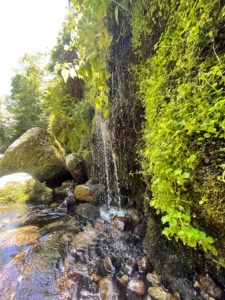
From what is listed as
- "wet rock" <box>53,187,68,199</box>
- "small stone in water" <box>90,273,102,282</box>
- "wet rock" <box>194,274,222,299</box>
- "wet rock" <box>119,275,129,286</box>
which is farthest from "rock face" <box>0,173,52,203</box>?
"wet rock" <box>194,274,222,299</box>

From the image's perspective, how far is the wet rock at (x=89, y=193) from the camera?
4.03m

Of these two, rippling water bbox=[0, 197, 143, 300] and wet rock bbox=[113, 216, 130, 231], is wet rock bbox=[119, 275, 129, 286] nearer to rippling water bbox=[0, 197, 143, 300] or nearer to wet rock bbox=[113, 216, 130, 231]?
rippling water bbox=[0, 197, 143, 300]

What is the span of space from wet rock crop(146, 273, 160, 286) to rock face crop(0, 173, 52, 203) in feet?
12.0

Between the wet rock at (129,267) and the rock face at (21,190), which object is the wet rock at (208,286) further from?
the rock face at (21,190)

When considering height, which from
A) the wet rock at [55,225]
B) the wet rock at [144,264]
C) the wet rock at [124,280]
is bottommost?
the wet rock at [124,280]

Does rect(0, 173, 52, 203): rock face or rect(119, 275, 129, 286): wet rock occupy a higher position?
rect(0, 173, 52, 203): rock face

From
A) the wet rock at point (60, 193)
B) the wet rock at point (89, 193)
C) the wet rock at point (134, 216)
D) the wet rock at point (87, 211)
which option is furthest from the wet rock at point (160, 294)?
the wet rock at point (60, 193)

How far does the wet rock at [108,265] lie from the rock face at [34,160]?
439 cm

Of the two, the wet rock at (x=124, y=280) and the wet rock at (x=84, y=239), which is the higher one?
the wet rock at (x=84, y=239)

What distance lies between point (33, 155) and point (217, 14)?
613 cm

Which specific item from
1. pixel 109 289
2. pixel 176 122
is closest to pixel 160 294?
pixel 109 289

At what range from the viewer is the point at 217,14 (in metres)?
1.29

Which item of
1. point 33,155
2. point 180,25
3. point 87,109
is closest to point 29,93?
point 33,155

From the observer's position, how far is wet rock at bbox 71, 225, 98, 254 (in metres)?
2.57
